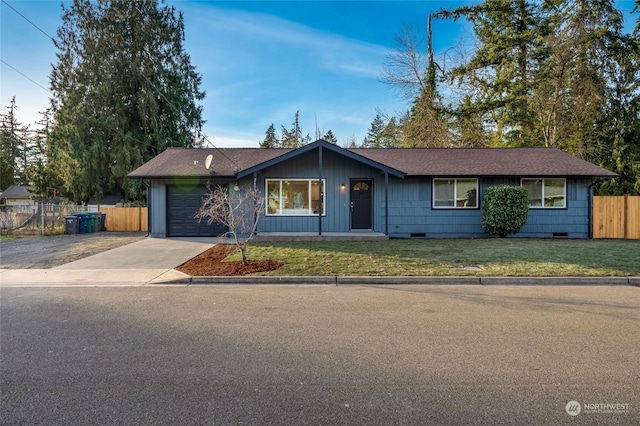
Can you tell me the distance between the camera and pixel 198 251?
11.1m

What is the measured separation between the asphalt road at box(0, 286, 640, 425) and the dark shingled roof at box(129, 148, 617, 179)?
29.7 ft

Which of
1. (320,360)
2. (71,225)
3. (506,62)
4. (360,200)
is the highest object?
(506,62)

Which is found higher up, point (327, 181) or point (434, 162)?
point (434, 162)

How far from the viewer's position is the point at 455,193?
1455 centimetres

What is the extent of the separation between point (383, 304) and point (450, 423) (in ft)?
10.5

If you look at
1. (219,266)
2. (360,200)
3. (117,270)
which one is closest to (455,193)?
(360,200)

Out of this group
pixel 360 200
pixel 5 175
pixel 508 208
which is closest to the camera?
pixel 508 208

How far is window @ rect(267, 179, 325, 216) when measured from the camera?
14.6m

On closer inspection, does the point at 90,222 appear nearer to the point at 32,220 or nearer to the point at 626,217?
the point at 32,220

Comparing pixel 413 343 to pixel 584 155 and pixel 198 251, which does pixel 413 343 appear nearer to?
pixel 198 251

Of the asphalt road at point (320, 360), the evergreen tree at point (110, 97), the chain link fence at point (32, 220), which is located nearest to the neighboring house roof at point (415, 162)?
the chain link fence at point (32, 220)

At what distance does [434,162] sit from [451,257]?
6794mm

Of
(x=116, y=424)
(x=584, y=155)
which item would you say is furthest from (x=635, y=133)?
(x=116, y=424)

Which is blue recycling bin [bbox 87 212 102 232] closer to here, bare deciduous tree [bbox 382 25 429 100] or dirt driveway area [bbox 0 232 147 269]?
dirt driveway area [bbox 0 232 147 269]
